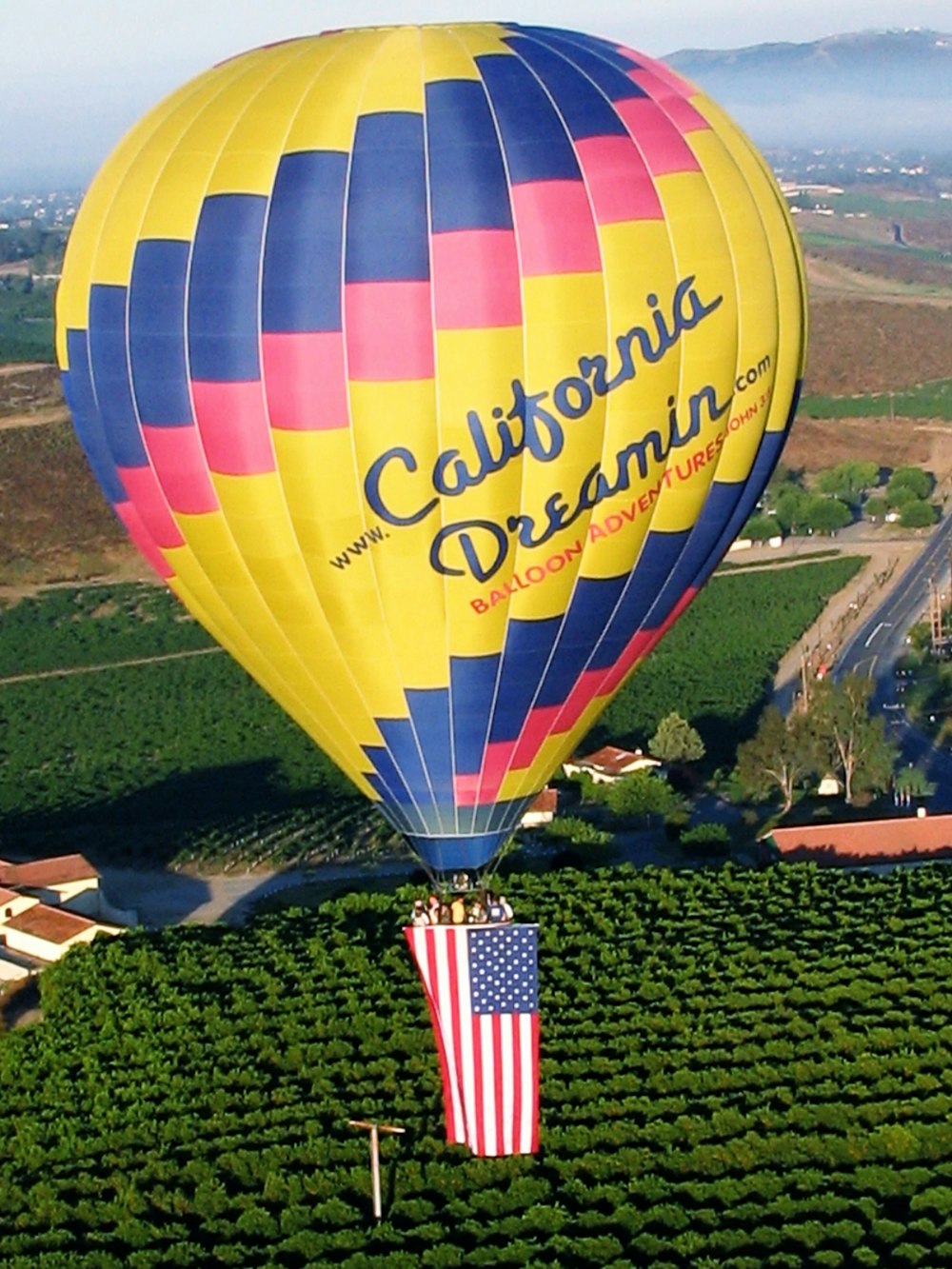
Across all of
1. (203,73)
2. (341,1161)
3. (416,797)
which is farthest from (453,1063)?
(203,73)

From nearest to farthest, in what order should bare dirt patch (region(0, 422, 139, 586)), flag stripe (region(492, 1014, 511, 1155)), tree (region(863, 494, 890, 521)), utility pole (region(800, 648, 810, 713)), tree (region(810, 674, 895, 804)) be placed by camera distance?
flag stripe (region(492, 1014, 511, 1155)) < tree (region(810, 674, 895, 804)) < utility pole (region(800, 648, 810, 713)) < bare dirt patch (region(0, 422, 139, 586)) < tree (region(863, 494, 890, 521))

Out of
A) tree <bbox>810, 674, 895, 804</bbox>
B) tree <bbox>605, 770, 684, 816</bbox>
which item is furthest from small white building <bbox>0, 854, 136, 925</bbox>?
tree <bbox>810, 674, 895, 804</bbox>

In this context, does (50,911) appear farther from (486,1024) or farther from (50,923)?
(486,1024)

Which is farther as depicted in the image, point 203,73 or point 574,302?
point 203,73

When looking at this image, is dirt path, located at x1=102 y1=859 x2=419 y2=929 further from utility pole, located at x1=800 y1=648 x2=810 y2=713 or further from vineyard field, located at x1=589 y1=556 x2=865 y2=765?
utility pole, located at x1=800 y1=648 x2=810 y2=713

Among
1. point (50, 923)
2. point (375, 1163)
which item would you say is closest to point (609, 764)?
point (50, 923)

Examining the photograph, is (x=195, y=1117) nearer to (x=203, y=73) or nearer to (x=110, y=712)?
(x=203, y=73)
